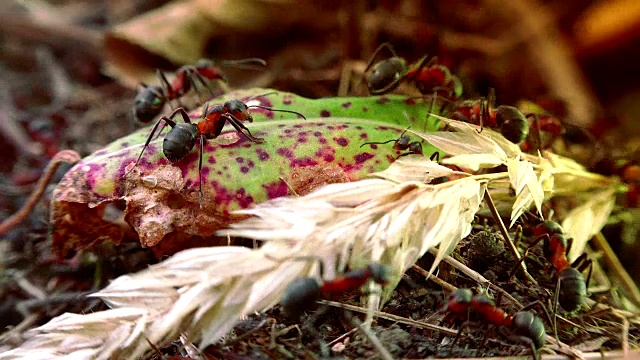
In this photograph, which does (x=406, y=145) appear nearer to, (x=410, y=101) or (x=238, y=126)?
(x=410, y=101)

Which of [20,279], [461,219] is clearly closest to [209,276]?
[461,219]

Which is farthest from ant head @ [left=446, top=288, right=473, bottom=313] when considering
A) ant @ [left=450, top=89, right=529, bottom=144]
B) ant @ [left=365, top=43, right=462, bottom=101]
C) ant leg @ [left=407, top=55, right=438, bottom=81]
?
ant leg @ [left=407, top=55, right=438, bottom=81]

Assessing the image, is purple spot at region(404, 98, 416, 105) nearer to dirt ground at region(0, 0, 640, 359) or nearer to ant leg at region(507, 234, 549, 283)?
dirt ground at region(0, 0, 640, 359)

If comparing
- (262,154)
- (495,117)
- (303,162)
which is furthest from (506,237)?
(262,154)

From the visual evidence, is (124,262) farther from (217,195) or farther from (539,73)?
(539,73)

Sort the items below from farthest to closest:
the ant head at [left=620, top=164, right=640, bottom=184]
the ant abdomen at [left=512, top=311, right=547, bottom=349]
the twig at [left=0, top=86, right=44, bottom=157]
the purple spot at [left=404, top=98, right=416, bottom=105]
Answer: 1. the twig at [left=0, top=86, right=44, bottom=157]
2. the ant head at [left=620, top=164, right=640, bottom=184]
3. the purple spot at [left=404, top=98, right=416, bottom=105]
4. the ant abdomen at [left=512, top=311, right=547, bottom=349]

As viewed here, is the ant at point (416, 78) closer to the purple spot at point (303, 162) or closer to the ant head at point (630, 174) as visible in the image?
the purple spot at point (303, 162)
